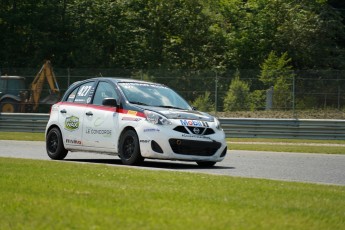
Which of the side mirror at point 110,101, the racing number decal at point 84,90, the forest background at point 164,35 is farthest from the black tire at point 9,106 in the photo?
the side mirror at point 110,101

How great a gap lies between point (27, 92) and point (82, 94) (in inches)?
767

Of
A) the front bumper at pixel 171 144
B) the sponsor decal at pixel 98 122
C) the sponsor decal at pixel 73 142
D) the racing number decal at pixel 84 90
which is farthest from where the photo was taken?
the racing number decal at pixel 84 90

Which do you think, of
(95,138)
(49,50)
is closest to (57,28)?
(49,50)

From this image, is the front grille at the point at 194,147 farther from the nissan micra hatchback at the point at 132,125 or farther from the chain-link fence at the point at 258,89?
the chain-link fence at the point at 258,89

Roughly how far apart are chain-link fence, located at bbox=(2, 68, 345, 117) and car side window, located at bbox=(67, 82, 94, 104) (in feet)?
48.7

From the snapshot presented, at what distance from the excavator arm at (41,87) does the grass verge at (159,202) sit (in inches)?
901

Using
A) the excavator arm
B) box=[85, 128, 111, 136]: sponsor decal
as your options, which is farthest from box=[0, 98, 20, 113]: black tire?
box=[85, 128, 111, 136]: sponsor decal

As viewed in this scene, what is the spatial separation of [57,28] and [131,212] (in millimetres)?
45678

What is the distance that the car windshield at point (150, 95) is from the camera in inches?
612

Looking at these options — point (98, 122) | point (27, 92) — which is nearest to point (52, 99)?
point (27, 92)

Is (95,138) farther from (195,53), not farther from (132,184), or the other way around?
(195,53)

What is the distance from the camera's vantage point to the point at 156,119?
14.7 meters

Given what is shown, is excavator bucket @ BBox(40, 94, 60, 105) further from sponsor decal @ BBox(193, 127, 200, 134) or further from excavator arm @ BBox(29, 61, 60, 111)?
sponsor decal @ BBox(193, 127, 200, 134)

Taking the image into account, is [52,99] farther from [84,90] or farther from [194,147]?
[194,147]
